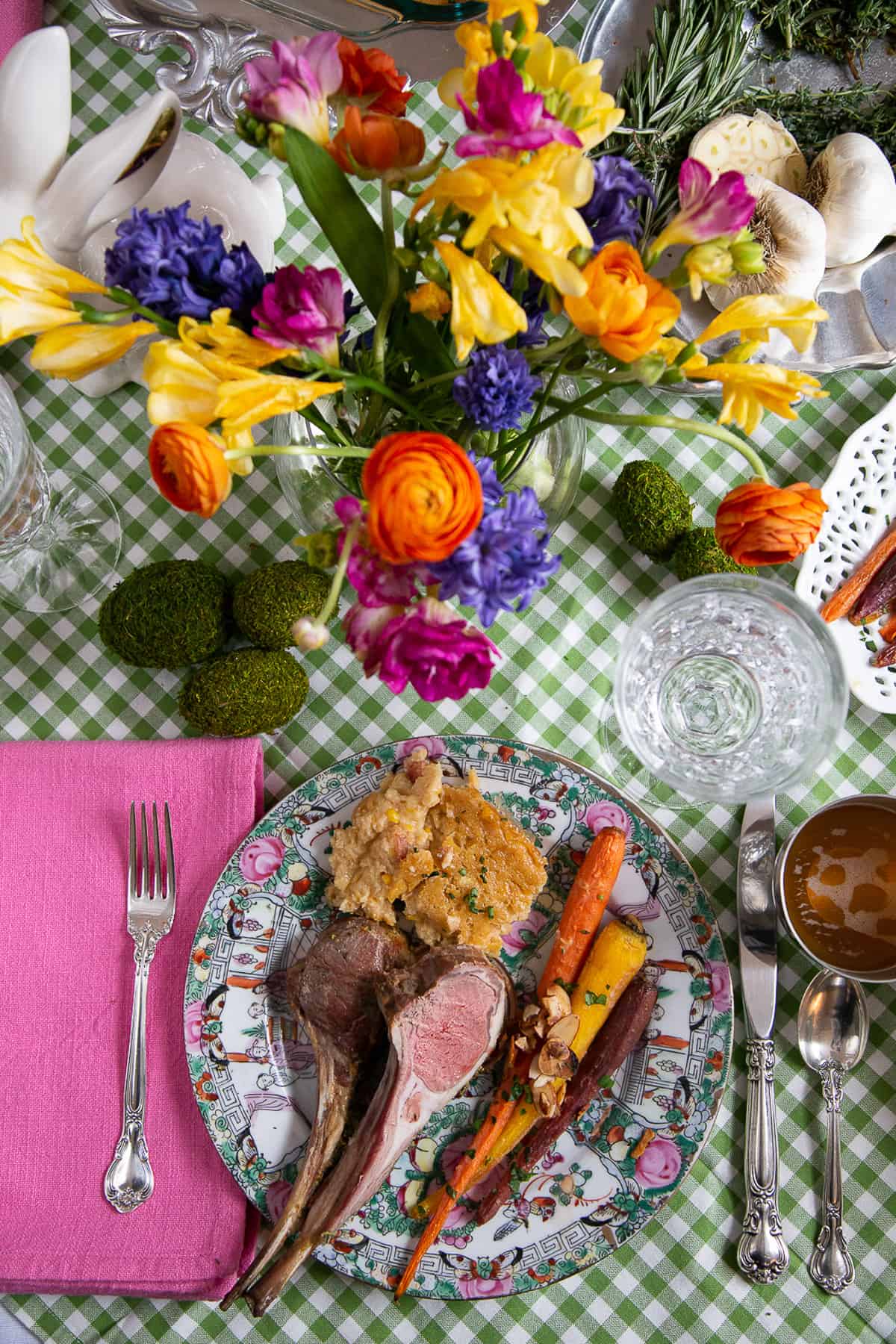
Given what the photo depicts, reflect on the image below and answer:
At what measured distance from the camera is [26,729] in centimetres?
117

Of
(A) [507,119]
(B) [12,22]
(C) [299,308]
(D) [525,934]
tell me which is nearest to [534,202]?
(A) [507,119]

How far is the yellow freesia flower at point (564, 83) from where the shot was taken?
1.80 feet

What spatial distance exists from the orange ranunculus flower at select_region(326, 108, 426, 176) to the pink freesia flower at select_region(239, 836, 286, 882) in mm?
684

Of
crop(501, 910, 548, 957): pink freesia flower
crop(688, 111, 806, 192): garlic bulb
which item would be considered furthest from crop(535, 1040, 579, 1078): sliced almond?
crop(688, 111, 806, 192): garlic bulb

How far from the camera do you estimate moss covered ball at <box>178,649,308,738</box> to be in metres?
1.05

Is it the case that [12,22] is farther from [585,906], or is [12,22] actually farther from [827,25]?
[585,906]

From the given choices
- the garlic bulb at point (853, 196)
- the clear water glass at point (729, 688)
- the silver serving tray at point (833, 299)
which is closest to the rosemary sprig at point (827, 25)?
the silver serving tray at point (833, 299)

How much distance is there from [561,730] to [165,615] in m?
0.45

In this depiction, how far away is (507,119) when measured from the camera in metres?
0.51

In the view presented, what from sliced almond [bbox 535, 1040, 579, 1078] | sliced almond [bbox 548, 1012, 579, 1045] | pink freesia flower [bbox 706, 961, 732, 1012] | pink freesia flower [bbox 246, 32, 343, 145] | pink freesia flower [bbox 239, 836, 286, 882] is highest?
pink freesia flower [bbox 246, 32, 343, 145]

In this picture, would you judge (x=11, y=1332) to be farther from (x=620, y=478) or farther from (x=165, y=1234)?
(x=620, y=478)

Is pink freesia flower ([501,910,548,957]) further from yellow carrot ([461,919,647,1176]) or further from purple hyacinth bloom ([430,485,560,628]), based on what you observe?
purple hyacinth bloom ([430,485,560,628])

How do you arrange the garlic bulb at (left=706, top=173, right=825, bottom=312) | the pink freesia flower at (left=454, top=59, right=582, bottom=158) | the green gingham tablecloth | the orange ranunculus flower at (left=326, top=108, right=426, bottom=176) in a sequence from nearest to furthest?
the pink freesia flower at (left=454, top=59, right=582, bottom=158), the orange ranunculus flower at (left=326, top=108, right=426, bottom=176), the garlic bulb at (left=706, top=173, right=825, bottom=312), the green gingham tablecloth

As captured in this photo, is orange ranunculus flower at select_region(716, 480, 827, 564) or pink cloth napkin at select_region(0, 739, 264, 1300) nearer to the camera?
orange ranunculus flower at select_region(716, 480, 827, 564)
